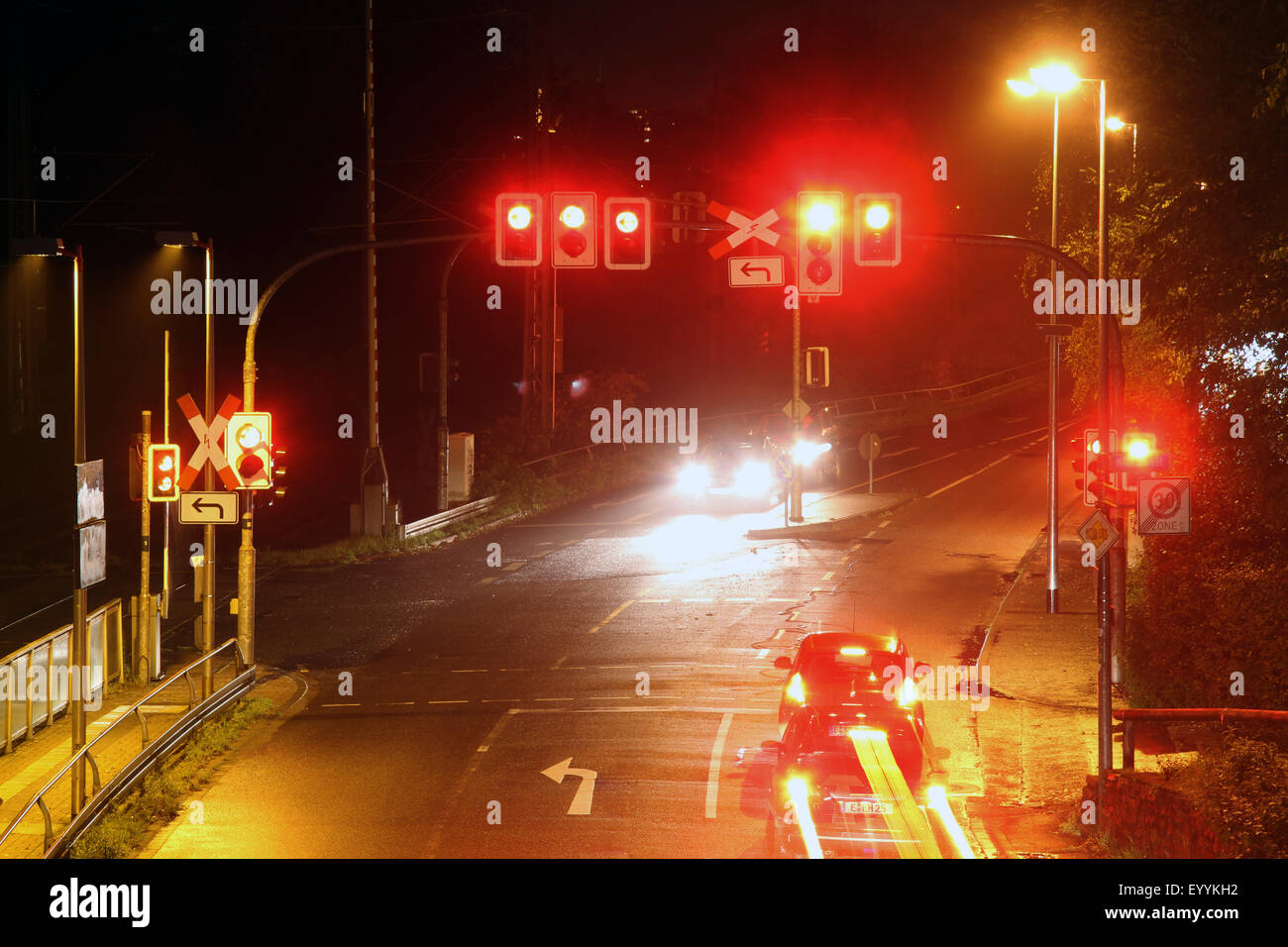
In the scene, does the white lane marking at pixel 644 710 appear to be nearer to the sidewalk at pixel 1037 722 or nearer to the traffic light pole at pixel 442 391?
the sidewalk at pixel 1037 722

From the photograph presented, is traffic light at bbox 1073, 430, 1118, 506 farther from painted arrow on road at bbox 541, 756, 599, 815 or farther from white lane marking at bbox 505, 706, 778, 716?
painted arrow on road at bbox 541, 756, 599, 815

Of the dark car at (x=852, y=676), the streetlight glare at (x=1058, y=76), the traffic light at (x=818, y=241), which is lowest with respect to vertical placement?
the dark car at (x=852, y=676)

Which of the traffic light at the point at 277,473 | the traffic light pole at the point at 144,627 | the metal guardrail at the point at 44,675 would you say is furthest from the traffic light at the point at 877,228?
the traffic light pole at the point at 144,627

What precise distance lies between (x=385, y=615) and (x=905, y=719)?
14467 millimetres

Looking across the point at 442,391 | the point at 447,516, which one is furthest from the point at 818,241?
the point at 447,516

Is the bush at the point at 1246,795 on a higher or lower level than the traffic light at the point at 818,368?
lower

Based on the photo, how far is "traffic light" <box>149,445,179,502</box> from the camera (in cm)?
1856

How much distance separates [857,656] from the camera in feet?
50.4

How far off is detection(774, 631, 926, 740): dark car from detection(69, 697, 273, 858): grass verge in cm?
669

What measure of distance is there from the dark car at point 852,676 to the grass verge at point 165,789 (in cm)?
669

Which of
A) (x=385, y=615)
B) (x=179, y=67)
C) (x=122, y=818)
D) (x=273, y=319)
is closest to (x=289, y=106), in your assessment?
(x=179, y=67)

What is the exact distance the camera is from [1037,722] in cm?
1842

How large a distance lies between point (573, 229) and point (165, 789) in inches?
310

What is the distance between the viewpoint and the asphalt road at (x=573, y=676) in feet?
45.7
